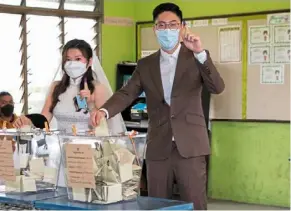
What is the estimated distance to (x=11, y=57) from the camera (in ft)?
21.7

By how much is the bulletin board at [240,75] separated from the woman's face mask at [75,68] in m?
3.27

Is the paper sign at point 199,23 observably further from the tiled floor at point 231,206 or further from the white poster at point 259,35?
the tiled floor at point 231,206

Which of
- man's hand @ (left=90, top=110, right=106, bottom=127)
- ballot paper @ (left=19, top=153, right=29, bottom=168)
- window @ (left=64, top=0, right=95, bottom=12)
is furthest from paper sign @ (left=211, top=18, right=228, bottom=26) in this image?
ballot paper @ (left=19, top=153, right=29, bottom=168)

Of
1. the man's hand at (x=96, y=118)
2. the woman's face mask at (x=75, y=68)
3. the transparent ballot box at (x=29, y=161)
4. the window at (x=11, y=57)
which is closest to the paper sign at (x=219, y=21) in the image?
the window at (x=11, y=57)

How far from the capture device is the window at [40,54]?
679 centimetres

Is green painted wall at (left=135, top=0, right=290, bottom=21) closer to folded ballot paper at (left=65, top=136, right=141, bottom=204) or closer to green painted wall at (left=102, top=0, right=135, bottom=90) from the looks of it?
green painted wall at (left=102, top=0, right=135, bottom=90)

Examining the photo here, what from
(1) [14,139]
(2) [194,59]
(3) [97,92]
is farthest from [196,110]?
(1) [14,139]

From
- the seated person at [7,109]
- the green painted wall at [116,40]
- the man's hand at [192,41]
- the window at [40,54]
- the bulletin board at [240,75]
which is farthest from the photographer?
the green painted wall at [116,40]

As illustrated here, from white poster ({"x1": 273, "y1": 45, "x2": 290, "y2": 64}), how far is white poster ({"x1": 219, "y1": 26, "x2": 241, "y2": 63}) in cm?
42

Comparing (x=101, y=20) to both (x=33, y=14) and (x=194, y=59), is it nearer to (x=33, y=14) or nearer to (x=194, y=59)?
(x=33, y=14)

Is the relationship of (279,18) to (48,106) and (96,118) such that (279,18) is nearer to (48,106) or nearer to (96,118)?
(48,106)

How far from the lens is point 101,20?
7.29 m

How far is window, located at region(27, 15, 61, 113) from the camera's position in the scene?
679 centimetres

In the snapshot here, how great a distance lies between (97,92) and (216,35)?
345 cm
